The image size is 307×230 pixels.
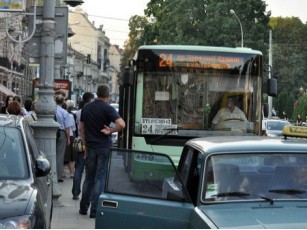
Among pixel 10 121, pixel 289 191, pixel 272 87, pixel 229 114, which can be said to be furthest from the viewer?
pixel 272 87

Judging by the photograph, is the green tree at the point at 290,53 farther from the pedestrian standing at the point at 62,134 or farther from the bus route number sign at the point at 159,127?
the bus route number sign at the point at 159,127

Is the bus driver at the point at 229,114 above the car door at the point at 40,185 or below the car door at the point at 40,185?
above

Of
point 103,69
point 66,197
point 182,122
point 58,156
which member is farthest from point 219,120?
point 103,69

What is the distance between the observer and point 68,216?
35.3ft

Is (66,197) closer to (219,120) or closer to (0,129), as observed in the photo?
(219,120)

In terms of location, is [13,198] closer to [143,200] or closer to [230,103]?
[143,200]

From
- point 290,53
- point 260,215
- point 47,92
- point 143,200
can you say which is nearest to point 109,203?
point 143,200

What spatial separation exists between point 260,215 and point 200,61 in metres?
8.21

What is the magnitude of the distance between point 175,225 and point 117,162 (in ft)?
2.99

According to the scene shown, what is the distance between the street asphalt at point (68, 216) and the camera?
32.6 feet

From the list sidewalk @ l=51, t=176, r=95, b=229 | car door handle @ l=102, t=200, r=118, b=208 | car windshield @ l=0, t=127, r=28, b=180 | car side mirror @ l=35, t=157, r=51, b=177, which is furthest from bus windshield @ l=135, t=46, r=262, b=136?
car door handle @ l=102, t=200, r=118, b=208

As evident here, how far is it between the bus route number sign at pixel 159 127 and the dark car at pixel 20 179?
457 centimetres

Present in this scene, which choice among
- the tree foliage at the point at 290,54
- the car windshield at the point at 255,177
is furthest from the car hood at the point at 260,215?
the tree foliage at the point at 290,54

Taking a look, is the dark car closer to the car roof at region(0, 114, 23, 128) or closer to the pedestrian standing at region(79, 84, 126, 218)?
the car roof at region(0, 114, 23, 128)
